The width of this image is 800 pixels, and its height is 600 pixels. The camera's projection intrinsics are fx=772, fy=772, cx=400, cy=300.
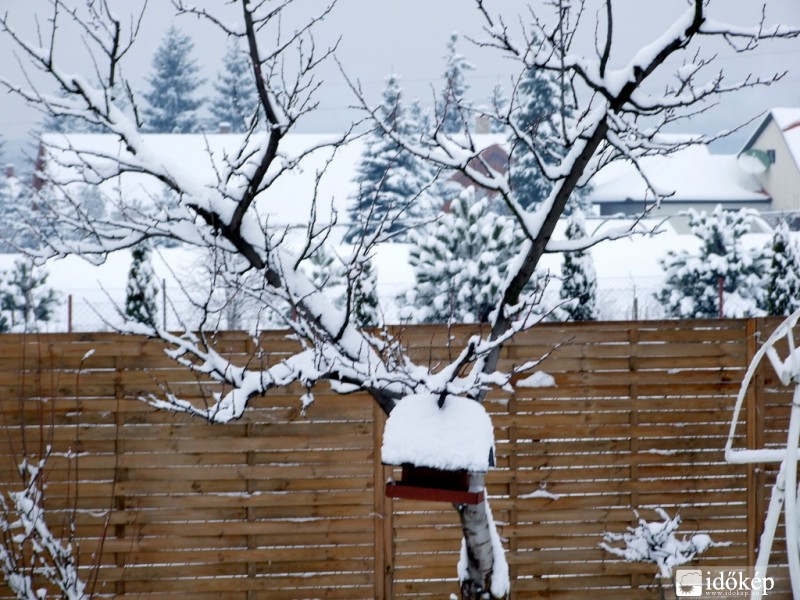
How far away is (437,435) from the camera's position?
268cm

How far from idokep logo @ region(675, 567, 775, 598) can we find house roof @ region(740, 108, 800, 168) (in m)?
21.3

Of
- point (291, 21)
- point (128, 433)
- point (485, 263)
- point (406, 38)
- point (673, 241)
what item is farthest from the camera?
point (673, 241)

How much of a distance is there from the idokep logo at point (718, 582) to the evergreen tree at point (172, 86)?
28.0m

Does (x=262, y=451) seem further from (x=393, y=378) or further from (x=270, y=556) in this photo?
(x=393, y=378)

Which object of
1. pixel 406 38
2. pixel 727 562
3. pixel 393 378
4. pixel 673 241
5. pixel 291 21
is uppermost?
pixel 406 38

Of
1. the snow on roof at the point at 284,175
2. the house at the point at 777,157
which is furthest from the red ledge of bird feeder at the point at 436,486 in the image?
the house at the point at 777,157

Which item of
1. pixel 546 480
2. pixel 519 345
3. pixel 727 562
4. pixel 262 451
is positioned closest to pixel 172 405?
pixel 262 451

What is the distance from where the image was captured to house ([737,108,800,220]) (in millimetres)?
23609

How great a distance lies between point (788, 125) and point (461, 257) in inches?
745

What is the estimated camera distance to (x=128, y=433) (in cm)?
437

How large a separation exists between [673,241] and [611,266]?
2997 mm

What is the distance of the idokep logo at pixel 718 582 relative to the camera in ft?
14.2

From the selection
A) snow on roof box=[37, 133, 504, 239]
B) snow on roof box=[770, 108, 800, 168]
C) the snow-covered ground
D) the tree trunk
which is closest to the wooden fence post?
the tree trunk

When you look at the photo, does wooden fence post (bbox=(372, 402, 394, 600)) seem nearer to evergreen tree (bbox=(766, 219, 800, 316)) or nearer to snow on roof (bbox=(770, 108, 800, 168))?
evergreen tree (bbox=(766, 219, 800, 316))
